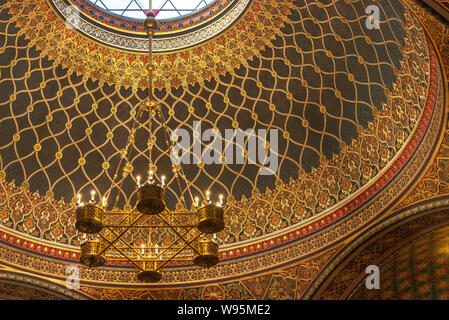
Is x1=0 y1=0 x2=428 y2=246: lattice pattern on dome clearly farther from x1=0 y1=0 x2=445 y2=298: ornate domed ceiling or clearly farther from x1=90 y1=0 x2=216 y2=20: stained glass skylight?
x1=90 y1=0 x2=216 y2=20: stained glass skylight

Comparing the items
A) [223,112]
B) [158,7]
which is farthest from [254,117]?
[158,7]

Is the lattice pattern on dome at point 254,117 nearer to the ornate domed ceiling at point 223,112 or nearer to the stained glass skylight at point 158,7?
the ornate domed ceiling at point 223,112

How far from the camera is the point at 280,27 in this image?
11.3m

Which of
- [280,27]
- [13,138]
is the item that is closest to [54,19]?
[13,138]

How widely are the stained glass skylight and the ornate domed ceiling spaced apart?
0.40 metres

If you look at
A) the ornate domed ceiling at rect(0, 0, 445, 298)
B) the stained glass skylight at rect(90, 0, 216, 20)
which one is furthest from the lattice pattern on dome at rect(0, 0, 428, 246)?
the stained glass skylight at rect(90, 0, 216, 20)

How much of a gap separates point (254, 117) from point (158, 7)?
280 centimetres

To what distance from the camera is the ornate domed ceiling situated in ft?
35.5

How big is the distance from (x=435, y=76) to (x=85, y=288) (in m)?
6.68

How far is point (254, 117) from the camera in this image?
12.0 m

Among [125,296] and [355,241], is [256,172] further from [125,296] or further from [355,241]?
[125,296]

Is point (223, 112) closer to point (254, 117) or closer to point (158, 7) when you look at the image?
point (254, 117)

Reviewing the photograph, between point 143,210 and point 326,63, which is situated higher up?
point 326,63
